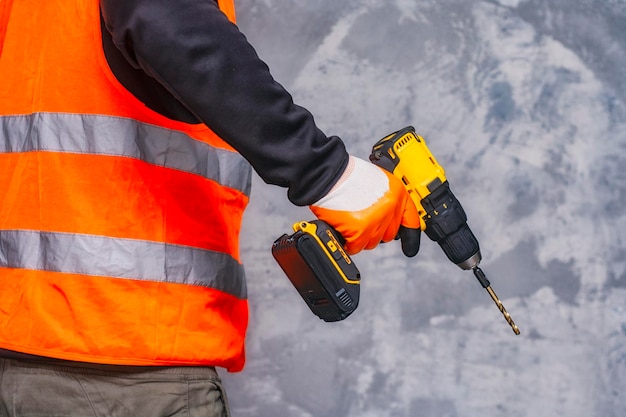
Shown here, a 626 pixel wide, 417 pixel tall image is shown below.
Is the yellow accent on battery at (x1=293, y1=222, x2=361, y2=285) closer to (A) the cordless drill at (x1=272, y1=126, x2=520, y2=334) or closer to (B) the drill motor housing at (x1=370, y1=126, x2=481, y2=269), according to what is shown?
(A) the cordless drill at (x1=272, y1=126, x2=520, y2=334)

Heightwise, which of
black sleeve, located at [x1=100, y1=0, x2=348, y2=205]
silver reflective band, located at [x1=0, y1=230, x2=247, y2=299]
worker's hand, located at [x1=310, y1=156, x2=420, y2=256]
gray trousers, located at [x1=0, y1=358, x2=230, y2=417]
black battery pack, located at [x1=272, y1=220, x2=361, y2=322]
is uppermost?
black sleeve, located at [x1=100, y1=0, x2=348, y2=205]

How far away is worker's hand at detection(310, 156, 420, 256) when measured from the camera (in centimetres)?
105

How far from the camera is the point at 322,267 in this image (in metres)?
1.08

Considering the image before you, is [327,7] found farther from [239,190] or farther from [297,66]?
[239,190]

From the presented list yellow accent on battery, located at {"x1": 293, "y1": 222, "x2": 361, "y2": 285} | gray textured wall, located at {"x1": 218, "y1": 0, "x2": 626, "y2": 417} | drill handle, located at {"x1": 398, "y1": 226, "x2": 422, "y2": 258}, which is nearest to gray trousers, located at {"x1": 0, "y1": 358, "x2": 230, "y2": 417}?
yellow accent on battery, located at {"x1": 293, "y1": 222, "x2": 361, "y2": 285}

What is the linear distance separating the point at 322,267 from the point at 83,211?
35cm

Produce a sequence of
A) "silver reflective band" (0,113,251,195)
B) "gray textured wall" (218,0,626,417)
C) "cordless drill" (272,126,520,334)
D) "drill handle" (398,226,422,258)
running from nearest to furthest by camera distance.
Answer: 1. "silver reflective band" (0,113,251,195)
2. "cordless drill" (272,126,520,334)
3. "drill handle" (398,226,422,258)
4. "gray textured wall" (218,0,626,417)

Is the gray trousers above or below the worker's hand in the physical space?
below

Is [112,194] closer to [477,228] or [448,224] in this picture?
[448,224]

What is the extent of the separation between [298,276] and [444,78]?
3.39 feet

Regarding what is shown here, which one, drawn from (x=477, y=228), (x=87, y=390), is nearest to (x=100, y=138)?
(x=87, y=390)

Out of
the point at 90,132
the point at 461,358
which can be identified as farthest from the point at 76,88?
the point at 461,358

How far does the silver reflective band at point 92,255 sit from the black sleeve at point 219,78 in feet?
0.64

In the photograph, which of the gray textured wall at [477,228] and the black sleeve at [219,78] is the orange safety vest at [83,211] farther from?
the gray textured wall at [477,228]
